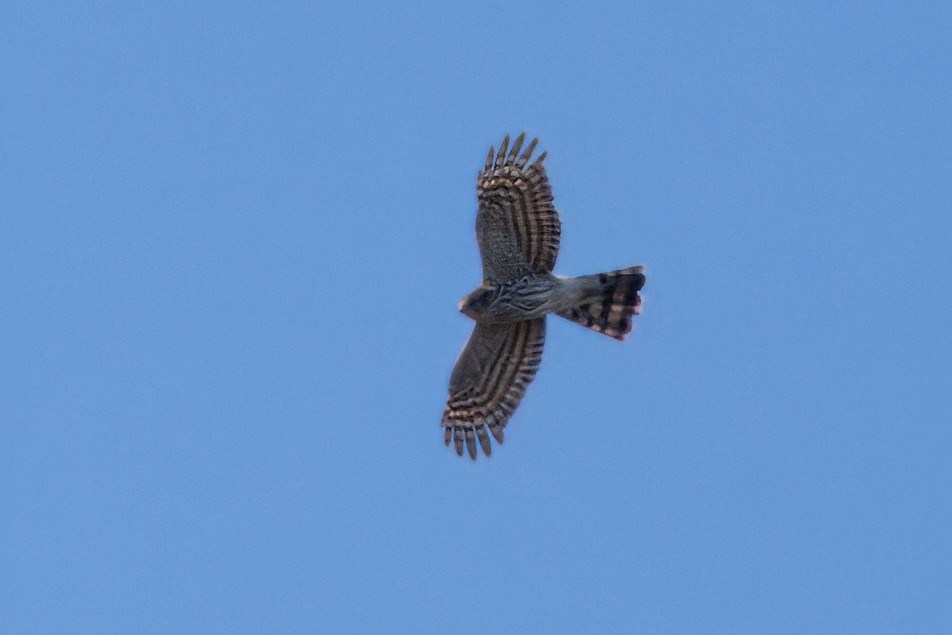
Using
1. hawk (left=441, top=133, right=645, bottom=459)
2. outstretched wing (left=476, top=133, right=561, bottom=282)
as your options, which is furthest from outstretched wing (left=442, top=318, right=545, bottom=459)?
outstretched wing (left=476, top=133, right=561, bottom=282)

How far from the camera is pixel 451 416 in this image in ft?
157

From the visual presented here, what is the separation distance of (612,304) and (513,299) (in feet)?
6.42

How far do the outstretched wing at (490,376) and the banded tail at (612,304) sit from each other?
852 millimetres

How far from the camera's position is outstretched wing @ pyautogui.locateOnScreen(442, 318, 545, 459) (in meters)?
47.7

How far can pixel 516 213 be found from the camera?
1838 inches

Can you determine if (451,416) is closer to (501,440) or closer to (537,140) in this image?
(501,440)

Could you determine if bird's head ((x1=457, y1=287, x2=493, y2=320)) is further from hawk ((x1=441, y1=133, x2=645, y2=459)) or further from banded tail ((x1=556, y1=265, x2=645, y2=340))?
banded tail ((x1=556, y1=265, x2=645, y2=340))

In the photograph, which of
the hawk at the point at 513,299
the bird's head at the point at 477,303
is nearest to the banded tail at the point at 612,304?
the hawk at the point at 513,299

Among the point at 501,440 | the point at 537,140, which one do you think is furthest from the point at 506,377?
the point at 537,140

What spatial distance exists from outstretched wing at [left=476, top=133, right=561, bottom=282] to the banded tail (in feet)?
3.64

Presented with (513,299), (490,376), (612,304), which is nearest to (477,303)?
(513,299)

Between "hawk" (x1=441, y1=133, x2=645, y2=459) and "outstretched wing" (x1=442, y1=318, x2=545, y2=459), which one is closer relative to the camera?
"hawk" (x1=441, y1=133, x2=645, y2=459)

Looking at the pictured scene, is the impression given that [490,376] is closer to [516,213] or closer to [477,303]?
[477,303]

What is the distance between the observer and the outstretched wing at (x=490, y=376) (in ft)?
156
